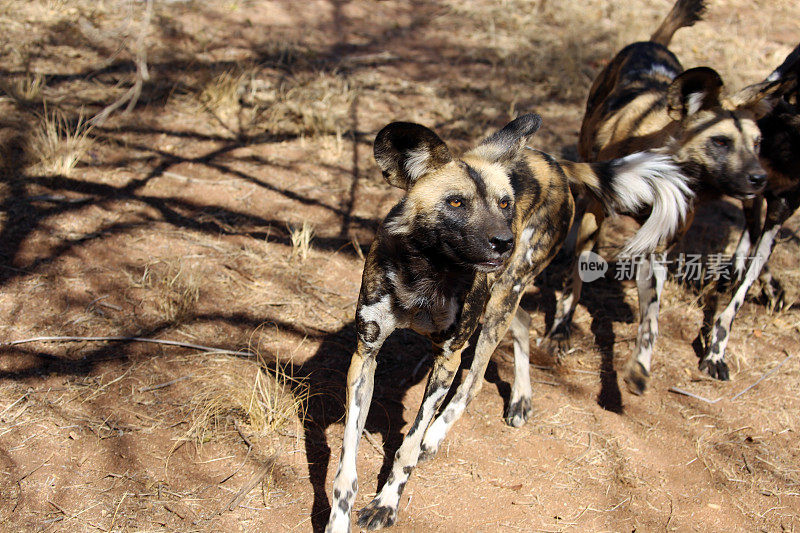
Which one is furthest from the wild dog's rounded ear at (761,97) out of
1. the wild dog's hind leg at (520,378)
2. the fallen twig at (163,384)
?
the fallen twig at (163,384)

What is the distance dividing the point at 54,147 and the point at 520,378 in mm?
3337

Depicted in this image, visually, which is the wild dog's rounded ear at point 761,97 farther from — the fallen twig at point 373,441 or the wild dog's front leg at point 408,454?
the fallen twig at point 373,441

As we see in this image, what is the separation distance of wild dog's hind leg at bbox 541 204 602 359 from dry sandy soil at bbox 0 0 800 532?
11cm

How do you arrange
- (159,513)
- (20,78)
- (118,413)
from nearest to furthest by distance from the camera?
(159,513), (118,413), (20,78)

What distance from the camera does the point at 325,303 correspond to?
3719 mm

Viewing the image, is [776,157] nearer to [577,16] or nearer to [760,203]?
[760,203]

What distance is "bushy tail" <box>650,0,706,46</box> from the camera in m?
4.65

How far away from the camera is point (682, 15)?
477cm

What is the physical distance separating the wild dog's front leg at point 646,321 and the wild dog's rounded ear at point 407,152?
156cm

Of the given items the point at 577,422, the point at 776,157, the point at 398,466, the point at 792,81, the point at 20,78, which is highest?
the point at 792,81

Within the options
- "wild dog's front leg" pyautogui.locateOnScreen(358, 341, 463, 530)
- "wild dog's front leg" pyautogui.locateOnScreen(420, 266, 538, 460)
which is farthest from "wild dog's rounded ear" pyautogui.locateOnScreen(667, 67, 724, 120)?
"wild dog's front leg" pyautogui.locateOnScreen(358, 341, 463, 530)

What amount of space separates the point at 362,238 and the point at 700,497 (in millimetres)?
2418

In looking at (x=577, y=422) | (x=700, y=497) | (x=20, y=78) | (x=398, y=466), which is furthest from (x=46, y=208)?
(x=700, y=497)

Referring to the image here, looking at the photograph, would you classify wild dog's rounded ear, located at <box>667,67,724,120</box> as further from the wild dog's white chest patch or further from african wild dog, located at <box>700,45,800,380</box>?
the wild dog's white chest patch
